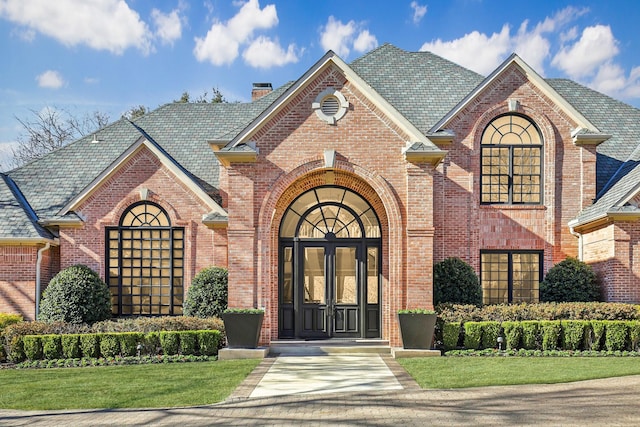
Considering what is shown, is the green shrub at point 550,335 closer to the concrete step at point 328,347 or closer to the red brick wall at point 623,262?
the red brick wall at point 623,262

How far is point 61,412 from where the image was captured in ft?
32.6

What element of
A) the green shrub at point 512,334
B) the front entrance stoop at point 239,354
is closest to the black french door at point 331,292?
the front entrance stoop at point 239,354

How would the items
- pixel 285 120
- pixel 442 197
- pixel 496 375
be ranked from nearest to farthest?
1. pixel 496 375
2. pixel 285 120
3. pixel 442 197

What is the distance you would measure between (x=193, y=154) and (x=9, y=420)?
1296cm

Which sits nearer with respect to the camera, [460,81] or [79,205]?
[79,205]

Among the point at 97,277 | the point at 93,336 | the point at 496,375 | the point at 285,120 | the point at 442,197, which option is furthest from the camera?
the point at 442,197

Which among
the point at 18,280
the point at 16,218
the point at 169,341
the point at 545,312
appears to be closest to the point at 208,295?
the point at 169,341

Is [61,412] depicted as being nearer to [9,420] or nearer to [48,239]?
[9,420]

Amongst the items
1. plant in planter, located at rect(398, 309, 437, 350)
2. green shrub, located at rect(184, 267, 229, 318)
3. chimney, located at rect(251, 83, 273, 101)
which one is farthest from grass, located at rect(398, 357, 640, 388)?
chimney, located at rect(251, 83, 273, 101)

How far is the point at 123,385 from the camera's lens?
11.8m

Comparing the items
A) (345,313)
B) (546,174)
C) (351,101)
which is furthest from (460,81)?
(345,313)

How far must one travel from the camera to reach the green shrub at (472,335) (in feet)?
50.6

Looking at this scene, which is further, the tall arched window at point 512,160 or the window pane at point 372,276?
the tall arched window at point 512,160

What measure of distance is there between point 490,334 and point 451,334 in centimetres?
90
